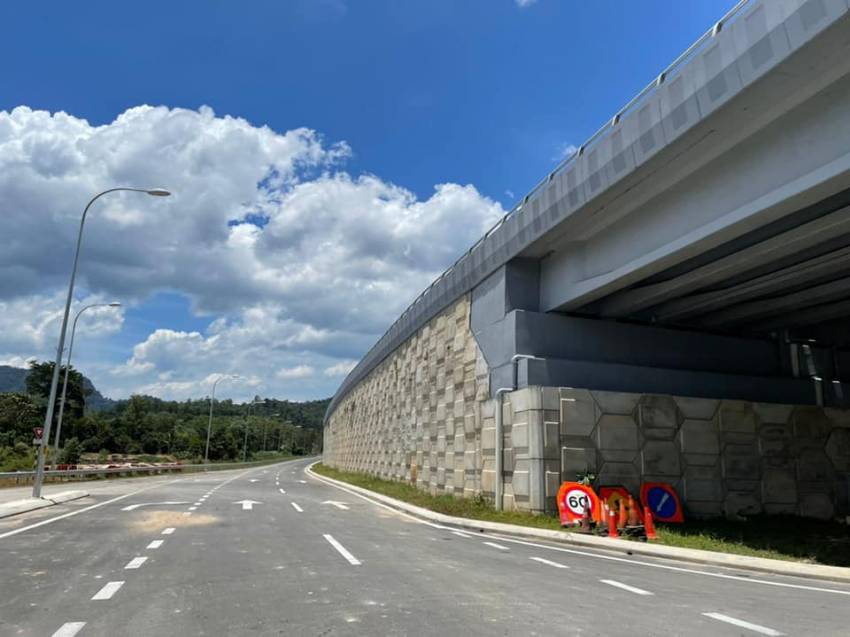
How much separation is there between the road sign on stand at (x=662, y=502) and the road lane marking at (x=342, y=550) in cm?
1005

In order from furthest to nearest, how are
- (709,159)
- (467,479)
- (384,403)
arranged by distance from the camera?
(384,403), (467,479), (709,159)

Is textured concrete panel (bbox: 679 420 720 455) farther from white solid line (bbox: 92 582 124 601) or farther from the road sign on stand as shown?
white solid line (bbox: 92 582 124 601)

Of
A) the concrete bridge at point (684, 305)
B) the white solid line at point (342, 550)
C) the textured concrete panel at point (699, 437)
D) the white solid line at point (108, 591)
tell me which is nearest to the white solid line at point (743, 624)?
the white solid line at point (342, 550)

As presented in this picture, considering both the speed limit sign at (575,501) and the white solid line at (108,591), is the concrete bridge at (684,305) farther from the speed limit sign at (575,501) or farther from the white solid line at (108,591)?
the white solid line at (108,591)

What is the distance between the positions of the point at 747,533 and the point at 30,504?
20.8 meters

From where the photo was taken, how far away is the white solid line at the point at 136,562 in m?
9.30

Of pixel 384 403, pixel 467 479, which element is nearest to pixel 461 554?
pixel 467 479

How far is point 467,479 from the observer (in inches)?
899

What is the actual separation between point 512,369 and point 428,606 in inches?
524

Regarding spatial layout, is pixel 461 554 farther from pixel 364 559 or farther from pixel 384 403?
pixel 384 403

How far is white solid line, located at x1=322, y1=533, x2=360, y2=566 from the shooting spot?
1009 cm

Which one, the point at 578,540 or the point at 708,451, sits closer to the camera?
the point at 578,540

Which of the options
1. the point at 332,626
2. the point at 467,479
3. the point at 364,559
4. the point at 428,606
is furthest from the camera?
the point at 467,479

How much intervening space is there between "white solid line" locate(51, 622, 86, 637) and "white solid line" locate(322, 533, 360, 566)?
4.47 metres
